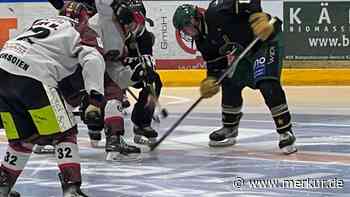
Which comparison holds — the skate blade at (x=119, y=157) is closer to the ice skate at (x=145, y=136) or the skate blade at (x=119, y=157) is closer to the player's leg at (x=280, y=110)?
the ice skate at (x=145, y=136)

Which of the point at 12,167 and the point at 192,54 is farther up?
the point at 12,167

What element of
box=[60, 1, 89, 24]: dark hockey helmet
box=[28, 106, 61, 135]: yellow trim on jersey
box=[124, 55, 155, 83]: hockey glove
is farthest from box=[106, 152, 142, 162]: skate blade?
box=[28, 106, 61, 135]: yellow trim on jersey

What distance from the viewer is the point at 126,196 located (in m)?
3.79

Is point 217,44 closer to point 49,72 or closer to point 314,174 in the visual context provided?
point 314,174

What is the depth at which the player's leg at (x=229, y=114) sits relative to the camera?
540 centimetres

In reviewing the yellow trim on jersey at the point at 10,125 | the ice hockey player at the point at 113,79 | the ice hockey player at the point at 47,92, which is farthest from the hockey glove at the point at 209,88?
the yellow trim on jersey at the point at 10,125

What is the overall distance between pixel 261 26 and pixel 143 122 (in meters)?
1.10

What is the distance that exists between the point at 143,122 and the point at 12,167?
179 centimetres

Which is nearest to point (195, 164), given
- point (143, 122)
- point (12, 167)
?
point (143, 122)

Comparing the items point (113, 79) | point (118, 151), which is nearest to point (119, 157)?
point (118, 151)

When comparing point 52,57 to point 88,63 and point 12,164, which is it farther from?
point 12,164

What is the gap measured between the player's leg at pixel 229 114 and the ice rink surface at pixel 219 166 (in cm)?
8

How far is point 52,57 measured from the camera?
3629 mm

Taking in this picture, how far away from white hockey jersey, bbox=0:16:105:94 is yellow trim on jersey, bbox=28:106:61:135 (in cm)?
12
